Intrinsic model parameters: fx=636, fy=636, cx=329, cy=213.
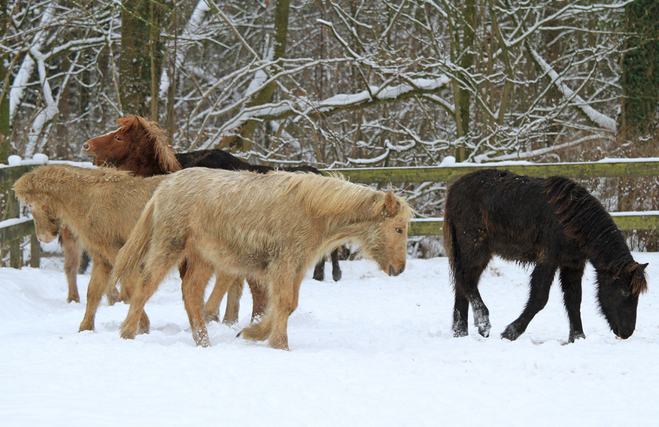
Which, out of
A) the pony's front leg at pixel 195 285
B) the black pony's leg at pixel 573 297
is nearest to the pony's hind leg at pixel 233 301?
the pony's front leg at pixel 195 285

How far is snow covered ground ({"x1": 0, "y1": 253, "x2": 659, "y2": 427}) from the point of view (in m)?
3.27

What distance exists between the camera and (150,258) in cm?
537

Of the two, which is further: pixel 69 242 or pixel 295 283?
pixel 69 242

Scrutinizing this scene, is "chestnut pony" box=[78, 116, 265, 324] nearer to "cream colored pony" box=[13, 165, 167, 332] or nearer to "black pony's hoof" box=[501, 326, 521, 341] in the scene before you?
"cream colored pony" box=[13, 165, 167, 332]

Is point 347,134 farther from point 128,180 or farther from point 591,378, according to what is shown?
point 591,378

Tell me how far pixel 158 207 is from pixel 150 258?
0.45m

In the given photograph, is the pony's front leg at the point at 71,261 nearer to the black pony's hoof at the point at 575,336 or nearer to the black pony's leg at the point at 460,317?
the black pony's leg at the point at 460,317

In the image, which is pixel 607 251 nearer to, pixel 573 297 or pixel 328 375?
pixel 573 297

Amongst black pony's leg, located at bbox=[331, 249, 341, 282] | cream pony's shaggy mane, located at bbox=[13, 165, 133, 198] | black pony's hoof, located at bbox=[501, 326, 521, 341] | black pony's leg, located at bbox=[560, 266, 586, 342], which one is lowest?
black pony's leg, located at bbox=[331, 249, 341, 282]

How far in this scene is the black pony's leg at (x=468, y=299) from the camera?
18.8ft

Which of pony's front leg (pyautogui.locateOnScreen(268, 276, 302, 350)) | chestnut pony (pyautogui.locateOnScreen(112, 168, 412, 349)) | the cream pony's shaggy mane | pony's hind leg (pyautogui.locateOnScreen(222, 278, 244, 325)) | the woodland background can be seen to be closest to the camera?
pony's front leg (pyautogui.locateOnScreen(268, 276, 302, 350))

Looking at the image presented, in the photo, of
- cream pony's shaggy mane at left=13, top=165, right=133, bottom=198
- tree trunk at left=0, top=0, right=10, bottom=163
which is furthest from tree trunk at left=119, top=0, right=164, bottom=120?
cream pony's shaggy mane at left=13, top=165, right=133, bottom=198

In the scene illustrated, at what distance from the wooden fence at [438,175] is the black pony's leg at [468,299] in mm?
3047

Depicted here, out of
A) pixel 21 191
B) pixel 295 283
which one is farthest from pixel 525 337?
pixel 21 191
